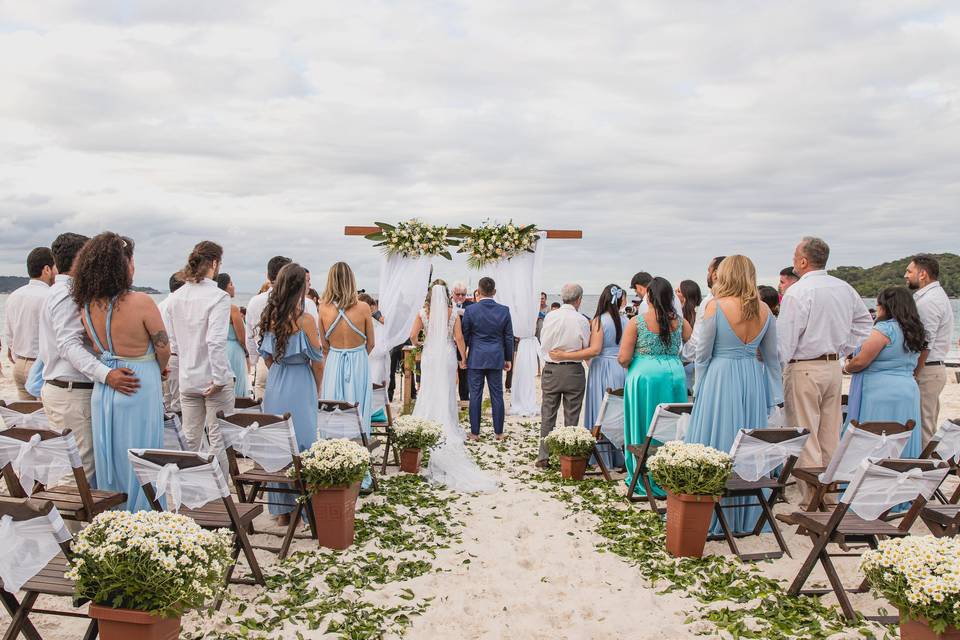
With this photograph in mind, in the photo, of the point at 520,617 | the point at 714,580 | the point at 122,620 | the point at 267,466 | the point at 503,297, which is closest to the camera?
the point at 122,620

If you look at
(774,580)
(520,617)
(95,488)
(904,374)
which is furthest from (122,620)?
(904,374)

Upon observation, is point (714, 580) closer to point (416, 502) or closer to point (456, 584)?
point (456, 584)

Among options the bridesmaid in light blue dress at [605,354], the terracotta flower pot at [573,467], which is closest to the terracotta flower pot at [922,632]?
the terracotta flower pot at [573,467]

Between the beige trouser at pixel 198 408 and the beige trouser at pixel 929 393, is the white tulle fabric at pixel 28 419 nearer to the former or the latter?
the beige trouser at pixel 198 408

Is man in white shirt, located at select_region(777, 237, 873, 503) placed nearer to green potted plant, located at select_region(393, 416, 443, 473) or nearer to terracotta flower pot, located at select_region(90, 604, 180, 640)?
green potted plant, located at select_region(393, 416, 443, 473)

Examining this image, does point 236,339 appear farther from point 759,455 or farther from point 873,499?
point 873,499

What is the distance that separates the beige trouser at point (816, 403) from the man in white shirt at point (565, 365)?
223 cm

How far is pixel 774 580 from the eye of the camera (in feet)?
14.0

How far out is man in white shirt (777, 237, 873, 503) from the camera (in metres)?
5.50

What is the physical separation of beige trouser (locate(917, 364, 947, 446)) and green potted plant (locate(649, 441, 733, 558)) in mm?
2822

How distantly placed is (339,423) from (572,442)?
7.63 ft

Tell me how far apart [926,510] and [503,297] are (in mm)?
6325

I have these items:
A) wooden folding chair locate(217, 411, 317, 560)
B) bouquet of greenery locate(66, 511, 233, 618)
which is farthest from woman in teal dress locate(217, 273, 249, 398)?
bouquet of greenery locate(66, 511, 233, 618)

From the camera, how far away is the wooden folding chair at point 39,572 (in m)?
2.80
